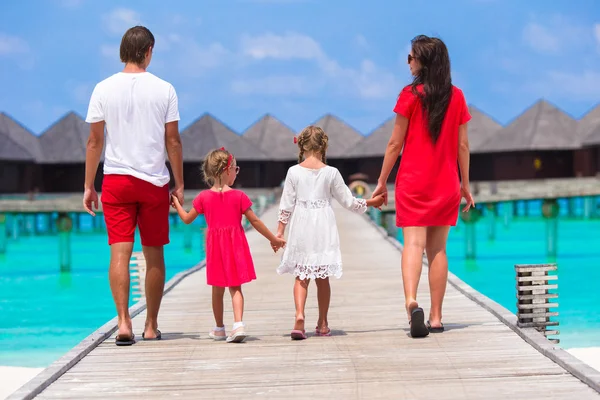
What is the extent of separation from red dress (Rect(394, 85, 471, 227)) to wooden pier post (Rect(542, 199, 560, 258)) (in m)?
18.8

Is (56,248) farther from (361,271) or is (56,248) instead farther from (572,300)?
(361,271)

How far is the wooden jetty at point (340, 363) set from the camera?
13.1 ft

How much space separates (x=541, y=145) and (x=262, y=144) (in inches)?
642

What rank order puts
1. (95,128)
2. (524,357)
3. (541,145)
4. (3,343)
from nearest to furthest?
(524,357)
(95,128)
(3,343)
(541,145)

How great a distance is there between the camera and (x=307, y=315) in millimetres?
6723

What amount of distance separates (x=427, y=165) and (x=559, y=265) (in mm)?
20113

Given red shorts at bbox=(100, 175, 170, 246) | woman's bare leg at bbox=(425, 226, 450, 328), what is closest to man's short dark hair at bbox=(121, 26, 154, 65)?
red shorts at bbox=(100, 175, 170, 246)

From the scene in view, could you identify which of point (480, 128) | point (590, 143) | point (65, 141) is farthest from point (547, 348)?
point (480, 128)

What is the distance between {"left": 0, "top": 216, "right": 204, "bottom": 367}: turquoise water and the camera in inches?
596

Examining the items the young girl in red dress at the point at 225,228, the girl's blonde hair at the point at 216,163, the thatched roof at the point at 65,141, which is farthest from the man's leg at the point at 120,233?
the thatched roof at the point at 65,141

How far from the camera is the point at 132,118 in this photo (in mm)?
5090

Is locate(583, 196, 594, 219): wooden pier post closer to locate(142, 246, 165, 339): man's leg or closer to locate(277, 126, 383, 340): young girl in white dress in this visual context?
locate(277, 126, 383, 340): young girl in white dress

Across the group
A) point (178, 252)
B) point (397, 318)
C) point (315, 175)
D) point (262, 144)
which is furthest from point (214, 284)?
point (262, 144)

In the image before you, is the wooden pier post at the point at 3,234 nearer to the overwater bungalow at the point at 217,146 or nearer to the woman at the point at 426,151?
the overwater bungalow at the point at 217,146
